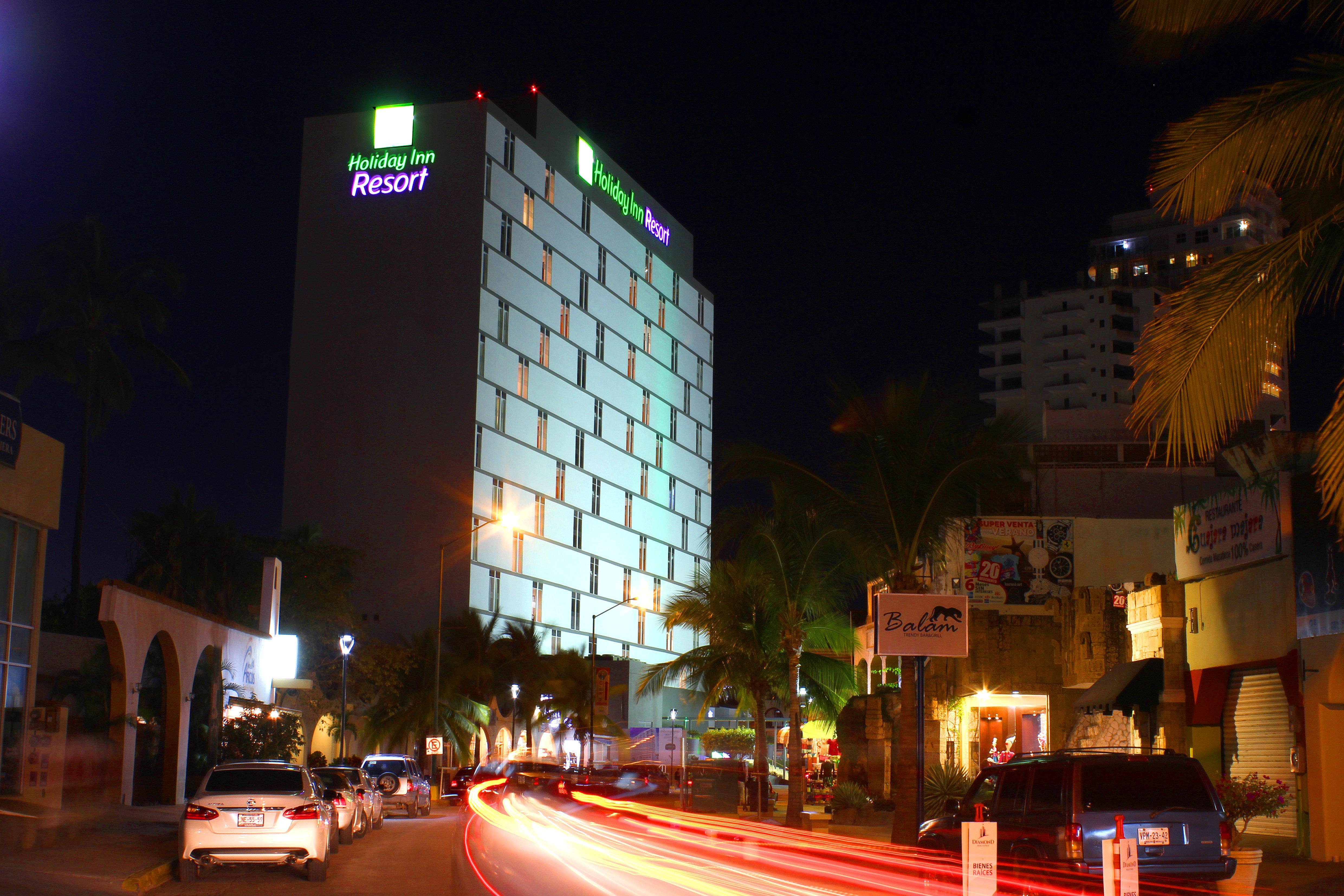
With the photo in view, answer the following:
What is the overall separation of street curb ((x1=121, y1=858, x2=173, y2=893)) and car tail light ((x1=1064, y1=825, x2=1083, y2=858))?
10.6 metres

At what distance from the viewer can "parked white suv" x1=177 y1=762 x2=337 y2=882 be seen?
1714cm

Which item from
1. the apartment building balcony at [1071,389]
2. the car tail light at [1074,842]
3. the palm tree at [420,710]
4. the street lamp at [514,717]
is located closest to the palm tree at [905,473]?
the car tail light at [1074,842]

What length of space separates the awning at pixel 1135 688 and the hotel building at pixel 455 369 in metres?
50.7

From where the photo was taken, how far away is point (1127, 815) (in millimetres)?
12844

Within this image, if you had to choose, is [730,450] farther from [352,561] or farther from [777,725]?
[777,725]

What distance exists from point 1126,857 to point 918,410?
1355cm

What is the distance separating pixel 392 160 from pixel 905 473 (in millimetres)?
68246

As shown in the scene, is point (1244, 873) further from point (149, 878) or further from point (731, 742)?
point (731, 742)

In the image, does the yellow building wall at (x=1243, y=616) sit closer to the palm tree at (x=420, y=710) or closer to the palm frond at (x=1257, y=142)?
the palm frond at (x=1257, y=142)

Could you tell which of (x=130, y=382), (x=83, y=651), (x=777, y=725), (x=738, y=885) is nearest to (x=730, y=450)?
(x=738, y=885)

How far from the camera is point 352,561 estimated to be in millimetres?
67312

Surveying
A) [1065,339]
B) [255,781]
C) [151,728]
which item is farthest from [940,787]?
[1065,339]

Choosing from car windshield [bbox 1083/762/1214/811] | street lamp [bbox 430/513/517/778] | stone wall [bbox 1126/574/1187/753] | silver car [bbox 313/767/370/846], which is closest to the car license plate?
car windshield [bbox 1083/762/1214/811]

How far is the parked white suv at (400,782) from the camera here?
36719 mm
